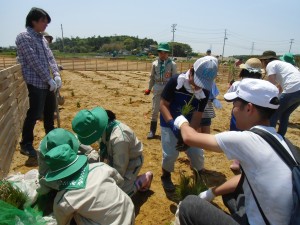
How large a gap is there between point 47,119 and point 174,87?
7.94ft

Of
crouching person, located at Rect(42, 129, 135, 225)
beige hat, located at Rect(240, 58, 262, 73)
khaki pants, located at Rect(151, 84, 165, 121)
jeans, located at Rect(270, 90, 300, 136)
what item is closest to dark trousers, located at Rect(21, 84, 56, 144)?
khaki pants, located at Rect(151, 84, 165, 121)

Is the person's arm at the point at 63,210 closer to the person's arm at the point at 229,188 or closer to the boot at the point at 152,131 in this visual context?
the person's arm at the point at 229,188

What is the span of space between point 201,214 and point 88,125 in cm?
121

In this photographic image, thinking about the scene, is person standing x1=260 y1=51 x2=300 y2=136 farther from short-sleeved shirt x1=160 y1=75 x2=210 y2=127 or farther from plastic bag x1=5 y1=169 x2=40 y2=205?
plastic bag x1=5 y1=169 x2=40 y2=205

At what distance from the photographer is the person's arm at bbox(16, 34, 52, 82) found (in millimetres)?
3895

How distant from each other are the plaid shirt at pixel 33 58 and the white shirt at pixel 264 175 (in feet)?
10.6

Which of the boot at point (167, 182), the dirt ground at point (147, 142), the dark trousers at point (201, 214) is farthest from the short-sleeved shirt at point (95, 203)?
the boot at point (167, 182)

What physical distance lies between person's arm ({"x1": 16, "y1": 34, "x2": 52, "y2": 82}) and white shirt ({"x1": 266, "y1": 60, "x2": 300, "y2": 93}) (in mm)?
3447

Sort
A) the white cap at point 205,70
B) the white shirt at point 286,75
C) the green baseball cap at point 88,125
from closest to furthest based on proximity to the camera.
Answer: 1. the green baseball cap at point 88,125
2. the white cap at point 205,70
3. the white shirt at point 286,75

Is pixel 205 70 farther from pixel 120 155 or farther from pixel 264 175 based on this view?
pixel 264 175

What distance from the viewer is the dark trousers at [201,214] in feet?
5.88

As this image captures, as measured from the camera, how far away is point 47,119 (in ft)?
15.1

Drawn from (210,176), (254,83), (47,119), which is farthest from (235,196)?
(47,119)

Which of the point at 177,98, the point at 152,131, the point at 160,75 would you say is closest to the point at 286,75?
the point at 177,98
